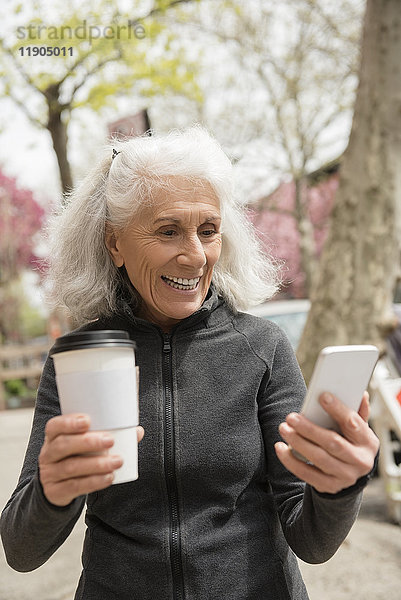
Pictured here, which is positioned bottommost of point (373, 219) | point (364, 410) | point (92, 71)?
point (373, 219)

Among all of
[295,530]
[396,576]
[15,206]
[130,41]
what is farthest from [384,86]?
[15,206]

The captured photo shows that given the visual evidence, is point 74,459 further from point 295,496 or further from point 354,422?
point 295,496

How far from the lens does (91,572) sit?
1.63 metres

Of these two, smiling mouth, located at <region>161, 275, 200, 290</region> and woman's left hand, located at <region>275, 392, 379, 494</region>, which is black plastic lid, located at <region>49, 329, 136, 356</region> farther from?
smiling mouth, located at <region>161, 275, 200, 290</region>

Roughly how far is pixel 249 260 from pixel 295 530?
770 millimetres

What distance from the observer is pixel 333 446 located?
121 centimetres

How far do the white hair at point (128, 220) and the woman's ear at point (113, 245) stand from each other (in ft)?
0.04

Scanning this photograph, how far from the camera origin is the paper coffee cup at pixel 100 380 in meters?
1.16

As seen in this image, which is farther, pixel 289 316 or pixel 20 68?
pixel 289 316

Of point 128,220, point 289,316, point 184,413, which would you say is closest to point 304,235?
point 289,316

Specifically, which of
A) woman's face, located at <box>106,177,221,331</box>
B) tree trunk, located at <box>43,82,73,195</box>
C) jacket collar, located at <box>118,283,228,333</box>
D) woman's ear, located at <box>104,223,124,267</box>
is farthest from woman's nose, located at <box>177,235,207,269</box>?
tree trunk, located at <box>43,82,73,195</box>

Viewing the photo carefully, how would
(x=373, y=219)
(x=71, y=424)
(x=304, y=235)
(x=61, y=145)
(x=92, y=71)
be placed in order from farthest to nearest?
(x=304, y=235)
(x=61, y=145)
(x=92, y=71)
(x=373, y=219)
(x=71, y=424)

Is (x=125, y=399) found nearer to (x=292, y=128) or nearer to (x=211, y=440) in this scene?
(x=211, y=440)

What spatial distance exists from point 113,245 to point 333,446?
930 millimetres
